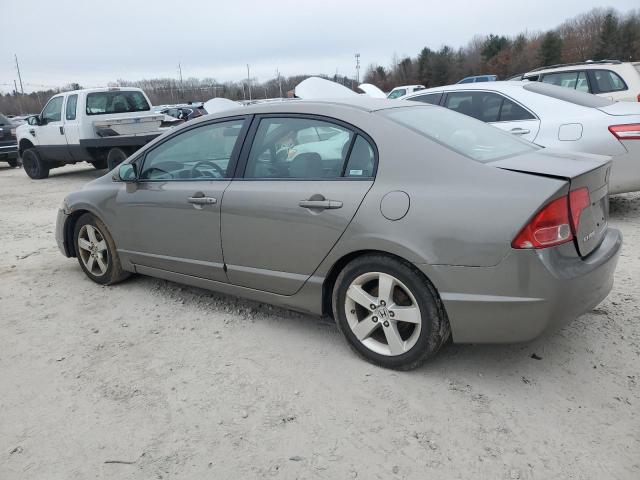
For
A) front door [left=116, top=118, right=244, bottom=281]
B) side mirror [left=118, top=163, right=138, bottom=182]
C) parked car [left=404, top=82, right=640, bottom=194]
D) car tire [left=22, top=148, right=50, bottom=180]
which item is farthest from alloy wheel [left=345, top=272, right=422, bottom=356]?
car tire [left=22, top=148, right=50, bottom=180]

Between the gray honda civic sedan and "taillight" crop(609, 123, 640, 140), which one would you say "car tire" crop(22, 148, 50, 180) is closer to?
the gray honda civic sedan

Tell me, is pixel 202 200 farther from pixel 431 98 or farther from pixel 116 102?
pixel 116 102

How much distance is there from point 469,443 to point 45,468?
1.91 metres

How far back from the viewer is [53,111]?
12.2 m

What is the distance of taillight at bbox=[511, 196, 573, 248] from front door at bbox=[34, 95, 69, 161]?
11.7m

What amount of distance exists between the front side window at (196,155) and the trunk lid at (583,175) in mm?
1830

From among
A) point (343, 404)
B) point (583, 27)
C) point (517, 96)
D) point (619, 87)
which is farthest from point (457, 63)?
point (343, 404)

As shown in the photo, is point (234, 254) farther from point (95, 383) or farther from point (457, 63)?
point (457, 63)

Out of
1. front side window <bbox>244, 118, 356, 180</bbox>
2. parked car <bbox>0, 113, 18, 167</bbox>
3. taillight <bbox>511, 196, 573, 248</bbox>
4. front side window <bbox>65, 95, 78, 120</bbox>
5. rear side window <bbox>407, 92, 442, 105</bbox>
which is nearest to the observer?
taillight <bbox>511, 196, 573, 248</bbox>

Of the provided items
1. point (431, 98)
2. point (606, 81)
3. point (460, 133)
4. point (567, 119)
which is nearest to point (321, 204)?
point (460, 133)

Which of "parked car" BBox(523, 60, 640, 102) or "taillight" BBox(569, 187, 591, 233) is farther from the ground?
"parked car" BBox(523, 60, 640, 102)

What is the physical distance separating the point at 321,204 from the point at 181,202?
49.2 inches

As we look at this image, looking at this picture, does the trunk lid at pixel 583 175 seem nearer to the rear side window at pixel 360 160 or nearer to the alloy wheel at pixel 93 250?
the rear side window at pixel 360 160

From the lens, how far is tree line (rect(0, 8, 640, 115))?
2041 inches
